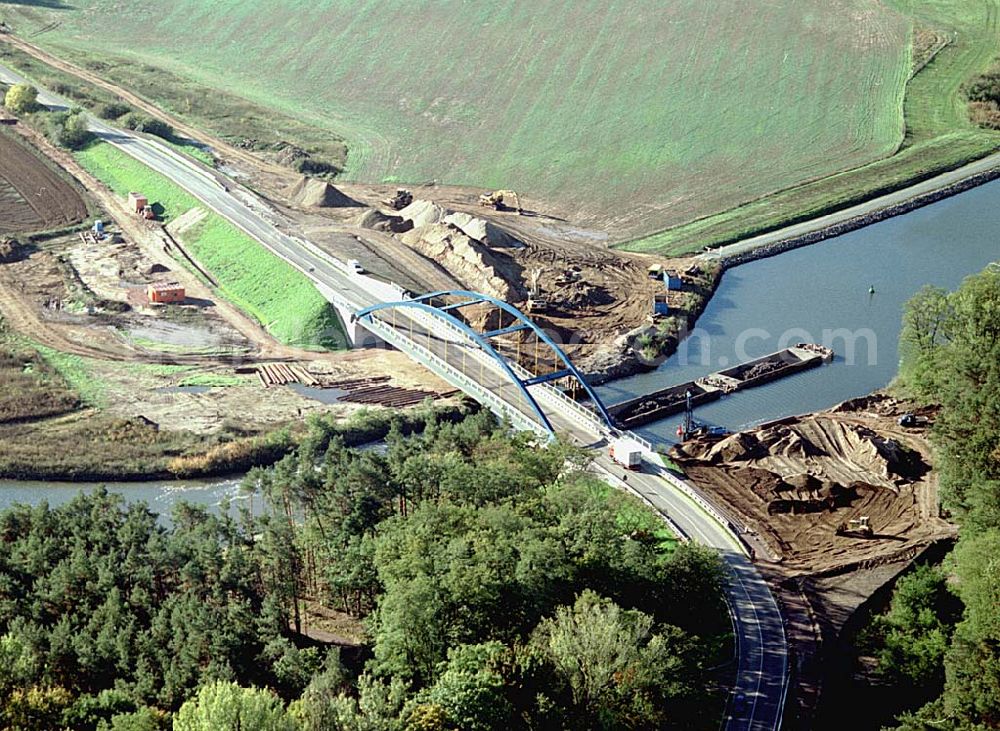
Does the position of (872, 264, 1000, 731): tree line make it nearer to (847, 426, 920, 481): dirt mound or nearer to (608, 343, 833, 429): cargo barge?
(847, 426, 920, 481): dirt mound

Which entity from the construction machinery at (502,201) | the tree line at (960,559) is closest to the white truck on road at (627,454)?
the tree line at (960,559)

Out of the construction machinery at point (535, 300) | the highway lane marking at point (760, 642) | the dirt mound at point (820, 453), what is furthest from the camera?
the construction machinery at point (535, 300)

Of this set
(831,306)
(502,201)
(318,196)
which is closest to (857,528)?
(831,306)

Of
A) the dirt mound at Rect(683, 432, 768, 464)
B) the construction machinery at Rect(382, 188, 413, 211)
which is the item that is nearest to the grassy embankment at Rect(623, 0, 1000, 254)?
the construction machinery at Rect(382, 188, 413, 211)

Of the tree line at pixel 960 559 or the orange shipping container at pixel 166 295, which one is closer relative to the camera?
the tree line at pixel 960 559

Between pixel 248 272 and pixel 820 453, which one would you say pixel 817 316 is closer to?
pixel 820 453

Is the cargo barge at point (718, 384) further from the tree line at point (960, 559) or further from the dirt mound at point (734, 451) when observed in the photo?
the tree line at point (960, 559)
